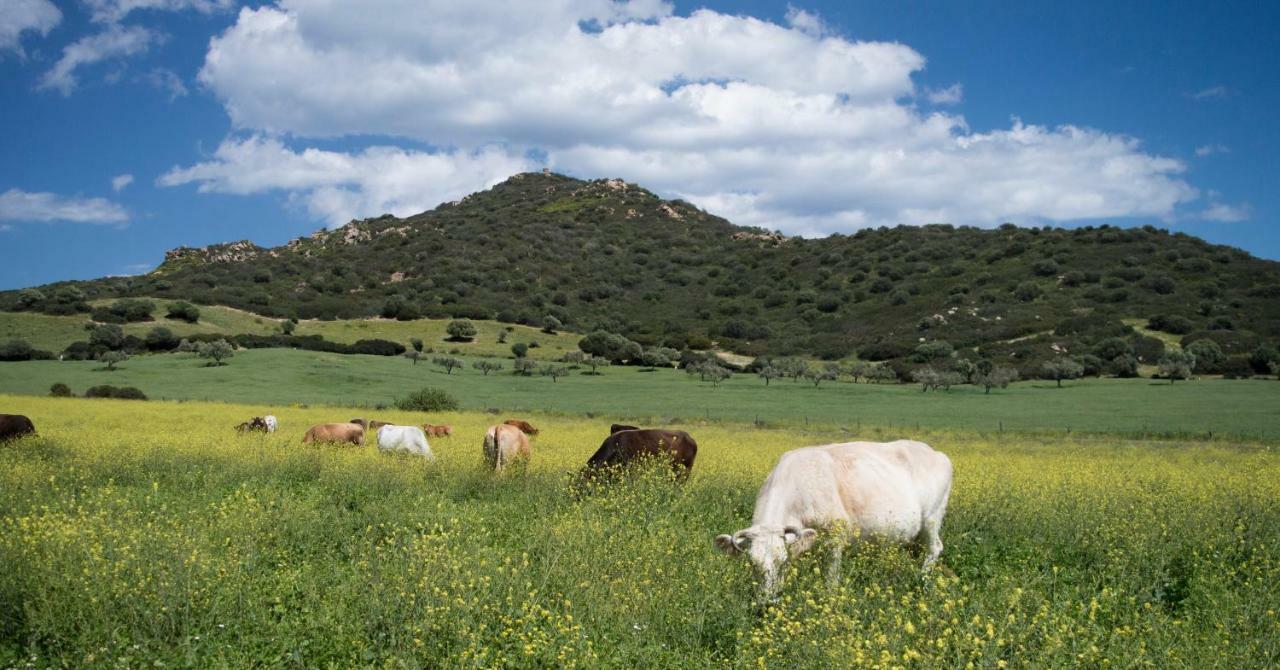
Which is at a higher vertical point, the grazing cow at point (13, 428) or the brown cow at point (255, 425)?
the grazing cow at point (13, 428)

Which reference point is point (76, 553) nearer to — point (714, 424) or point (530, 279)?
point (714, 424)

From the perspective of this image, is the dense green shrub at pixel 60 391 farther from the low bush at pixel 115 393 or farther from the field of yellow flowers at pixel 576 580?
the field of yellow flowers at pixel 576 580

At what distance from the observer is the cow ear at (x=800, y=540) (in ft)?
23.8

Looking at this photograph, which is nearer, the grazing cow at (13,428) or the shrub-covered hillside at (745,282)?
the grazing cow at (13,428)

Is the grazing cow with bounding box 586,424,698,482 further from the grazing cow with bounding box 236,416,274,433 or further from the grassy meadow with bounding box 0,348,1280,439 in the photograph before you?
the grassy meadow with bounding box 0,348,1280,439

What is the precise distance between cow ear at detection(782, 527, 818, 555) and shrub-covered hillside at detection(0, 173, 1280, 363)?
5965cm

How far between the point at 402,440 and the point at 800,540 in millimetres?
15189

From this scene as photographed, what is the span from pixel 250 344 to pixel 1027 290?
235ft

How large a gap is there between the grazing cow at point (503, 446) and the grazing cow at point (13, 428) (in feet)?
37.8

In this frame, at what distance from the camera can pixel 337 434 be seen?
21938 millimetres

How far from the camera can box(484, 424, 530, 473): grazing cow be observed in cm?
1677

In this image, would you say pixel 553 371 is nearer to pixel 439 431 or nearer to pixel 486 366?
pixel 486 366

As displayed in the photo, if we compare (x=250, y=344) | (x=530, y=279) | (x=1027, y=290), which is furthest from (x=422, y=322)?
(x=1027, y=290)

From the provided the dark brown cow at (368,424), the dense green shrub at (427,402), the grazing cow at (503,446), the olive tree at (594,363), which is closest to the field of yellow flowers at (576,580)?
the grazing cow at (503,446)
